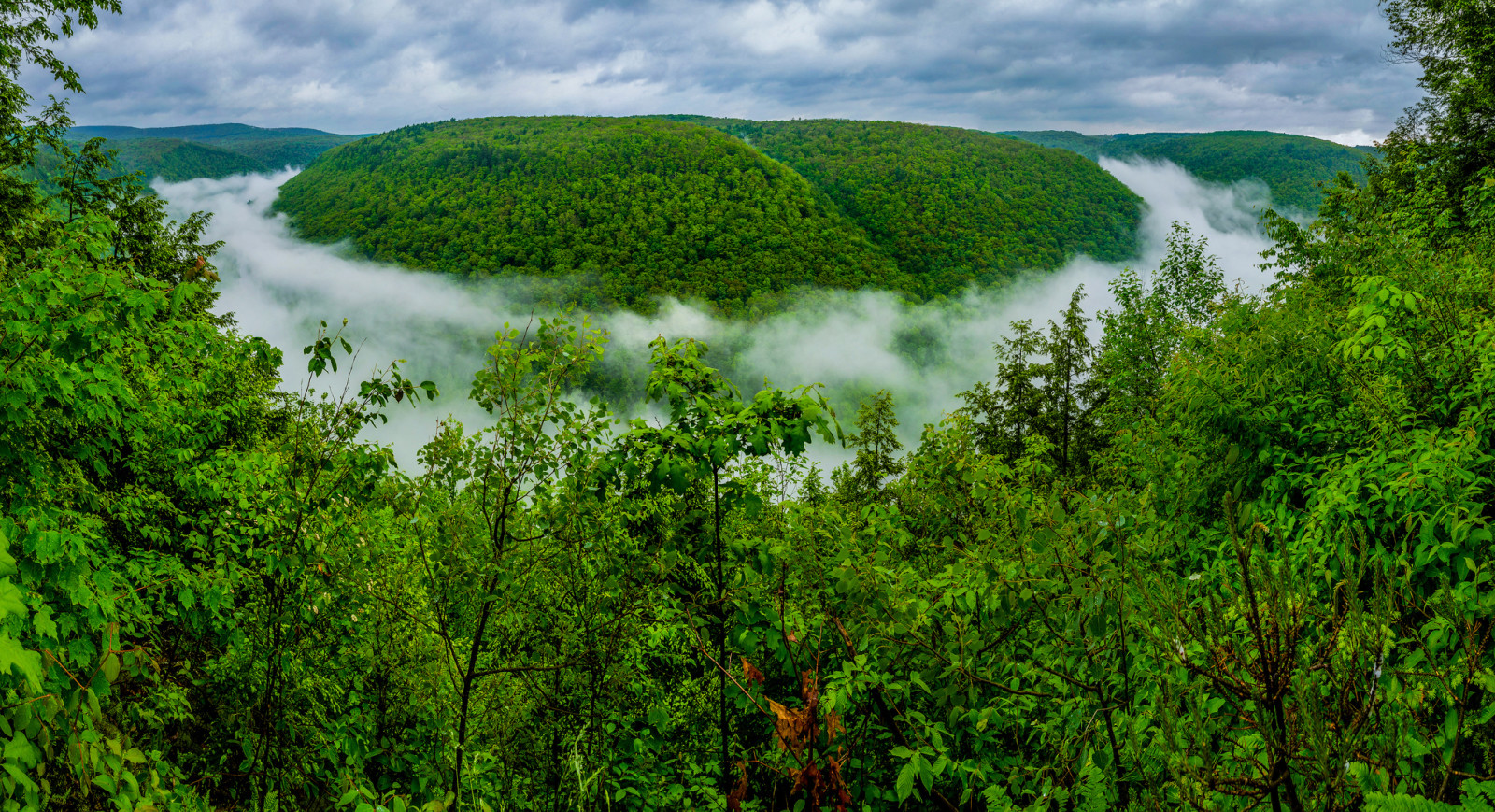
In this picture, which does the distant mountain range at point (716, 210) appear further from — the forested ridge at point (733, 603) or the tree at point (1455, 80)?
the forested ridge at point (733, 603)

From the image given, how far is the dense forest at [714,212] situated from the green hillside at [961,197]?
0.41 metres

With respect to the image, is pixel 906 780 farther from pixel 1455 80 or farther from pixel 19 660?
pixel 1455 80

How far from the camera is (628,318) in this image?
11456 cm

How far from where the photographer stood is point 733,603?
3.71 meters

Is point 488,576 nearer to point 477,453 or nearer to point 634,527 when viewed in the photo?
point 477,453

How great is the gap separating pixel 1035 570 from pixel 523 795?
3306 mm

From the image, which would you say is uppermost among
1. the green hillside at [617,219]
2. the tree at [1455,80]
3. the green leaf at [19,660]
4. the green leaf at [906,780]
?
the green hillside at [617,219]

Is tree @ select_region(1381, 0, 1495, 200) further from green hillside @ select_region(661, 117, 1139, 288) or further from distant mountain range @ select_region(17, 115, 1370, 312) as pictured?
green hillside @ select_region(661, 117, 1139, 288)

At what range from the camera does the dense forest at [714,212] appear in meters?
124

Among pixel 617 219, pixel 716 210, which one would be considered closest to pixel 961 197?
pixel 716 210

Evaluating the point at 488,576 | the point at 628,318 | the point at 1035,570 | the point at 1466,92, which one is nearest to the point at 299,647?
the point at 488,576

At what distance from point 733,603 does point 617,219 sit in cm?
13132

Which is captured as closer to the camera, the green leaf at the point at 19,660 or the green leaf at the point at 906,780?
the green leaf at the point at 19,660

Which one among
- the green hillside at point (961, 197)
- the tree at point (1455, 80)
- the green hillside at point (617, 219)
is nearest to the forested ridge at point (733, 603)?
the tree at point (1455, 80)
